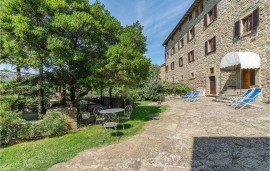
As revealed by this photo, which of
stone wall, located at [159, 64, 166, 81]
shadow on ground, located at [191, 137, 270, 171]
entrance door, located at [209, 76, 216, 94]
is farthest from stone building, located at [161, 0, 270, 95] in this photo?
stone wall, located at [159, 64, 166, 81]

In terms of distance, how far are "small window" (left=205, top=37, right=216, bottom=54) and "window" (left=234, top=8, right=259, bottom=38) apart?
2.60m

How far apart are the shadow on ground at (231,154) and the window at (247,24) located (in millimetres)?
8703

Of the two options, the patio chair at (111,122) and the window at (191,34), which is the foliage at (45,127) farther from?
the window at (191,34)

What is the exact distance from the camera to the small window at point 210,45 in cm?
1349

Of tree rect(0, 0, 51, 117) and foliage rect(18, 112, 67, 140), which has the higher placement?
tree rect(0, 0, 51, 117)

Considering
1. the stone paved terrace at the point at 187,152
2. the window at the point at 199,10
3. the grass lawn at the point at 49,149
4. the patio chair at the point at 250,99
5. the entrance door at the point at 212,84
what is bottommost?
the grass lawn at the point at 49,149

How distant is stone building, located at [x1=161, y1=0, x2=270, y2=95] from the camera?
8.97 m

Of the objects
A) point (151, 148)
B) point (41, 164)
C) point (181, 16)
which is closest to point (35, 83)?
point (41, 164)

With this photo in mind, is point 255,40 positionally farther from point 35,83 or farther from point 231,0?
point 35,83

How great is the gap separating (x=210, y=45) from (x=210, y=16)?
2902mm

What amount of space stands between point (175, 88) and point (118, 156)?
1285 cm

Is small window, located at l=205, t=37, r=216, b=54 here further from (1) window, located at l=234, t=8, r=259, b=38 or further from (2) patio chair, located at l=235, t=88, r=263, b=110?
(2) patio chair, located at l=235, t=88, r=263, b=110

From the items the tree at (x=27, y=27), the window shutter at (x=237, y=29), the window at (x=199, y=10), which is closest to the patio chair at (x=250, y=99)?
the window shutter at (x=237, y=29)

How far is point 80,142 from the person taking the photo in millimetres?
4535
